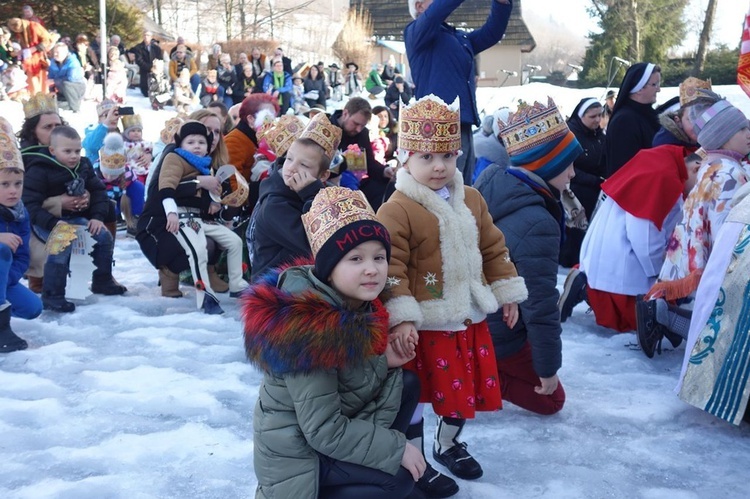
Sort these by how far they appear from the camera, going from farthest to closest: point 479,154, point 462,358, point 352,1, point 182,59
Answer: point 352,1, point 182,59, point 479,154, point 462,358

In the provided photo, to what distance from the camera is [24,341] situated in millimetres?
4824

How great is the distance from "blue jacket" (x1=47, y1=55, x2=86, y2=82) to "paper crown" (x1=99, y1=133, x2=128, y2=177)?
13.0 metres

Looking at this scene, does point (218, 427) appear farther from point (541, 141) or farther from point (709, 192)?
point (709, 192)

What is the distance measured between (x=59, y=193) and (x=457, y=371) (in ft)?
13.7

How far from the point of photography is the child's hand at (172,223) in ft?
18.6

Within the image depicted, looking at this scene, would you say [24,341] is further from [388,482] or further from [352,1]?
[352,1]

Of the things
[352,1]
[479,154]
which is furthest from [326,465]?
[352,1]

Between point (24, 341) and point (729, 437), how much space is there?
4.18 m

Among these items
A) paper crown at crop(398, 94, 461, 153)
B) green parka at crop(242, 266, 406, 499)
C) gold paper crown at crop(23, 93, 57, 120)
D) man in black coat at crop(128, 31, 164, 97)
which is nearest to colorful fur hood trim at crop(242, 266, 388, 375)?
green parka at crop(242, 266, 406, 499)

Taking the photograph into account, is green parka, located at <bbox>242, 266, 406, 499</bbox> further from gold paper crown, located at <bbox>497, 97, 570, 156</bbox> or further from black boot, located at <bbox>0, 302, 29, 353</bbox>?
black boot, located at <bbox>0, 302, 29, 353</bbox>

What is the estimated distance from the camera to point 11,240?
484 cm

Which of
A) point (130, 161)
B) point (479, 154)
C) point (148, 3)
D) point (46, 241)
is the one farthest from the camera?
point (148, 3)

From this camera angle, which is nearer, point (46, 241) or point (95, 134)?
point (46, 241)

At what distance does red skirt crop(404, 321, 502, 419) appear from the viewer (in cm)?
287
